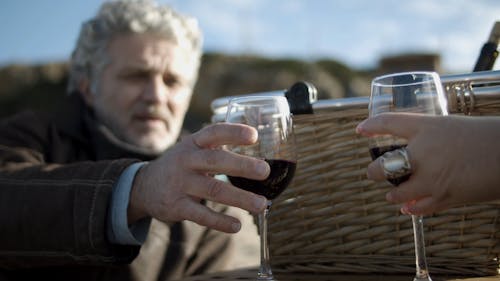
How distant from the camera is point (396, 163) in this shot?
103 centimetres

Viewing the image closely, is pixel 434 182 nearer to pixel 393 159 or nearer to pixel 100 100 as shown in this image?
pixel 393 159

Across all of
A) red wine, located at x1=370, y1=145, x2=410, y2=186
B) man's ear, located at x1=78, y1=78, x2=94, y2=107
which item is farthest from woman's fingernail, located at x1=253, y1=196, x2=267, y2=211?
man's ear, located at x1=78, y1=78, x2=94, y2=107

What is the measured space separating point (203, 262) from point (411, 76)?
1483 millimetres

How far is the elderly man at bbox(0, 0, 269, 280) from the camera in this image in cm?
134

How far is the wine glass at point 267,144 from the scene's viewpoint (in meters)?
1.27

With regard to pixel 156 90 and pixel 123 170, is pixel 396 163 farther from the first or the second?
pixel 156 90

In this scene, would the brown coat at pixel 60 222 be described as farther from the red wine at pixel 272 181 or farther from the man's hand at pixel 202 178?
the red wine at pixel 272 181

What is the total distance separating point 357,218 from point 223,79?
11788 millimetres

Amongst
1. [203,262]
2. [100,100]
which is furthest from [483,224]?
[100,100]

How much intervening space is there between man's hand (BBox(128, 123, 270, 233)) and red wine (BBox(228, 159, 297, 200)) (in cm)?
2

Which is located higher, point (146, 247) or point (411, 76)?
point (411, 76)

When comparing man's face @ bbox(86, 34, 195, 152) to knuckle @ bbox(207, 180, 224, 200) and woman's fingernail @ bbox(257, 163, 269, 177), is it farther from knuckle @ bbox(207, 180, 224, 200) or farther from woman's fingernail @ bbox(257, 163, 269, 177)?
woman's fingernail @ bbox(257, 163, 269, 177)

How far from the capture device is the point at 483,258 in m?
1.36

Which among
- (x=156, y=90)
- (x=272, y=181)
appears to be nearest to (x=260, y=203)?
(x=272, y=181)
